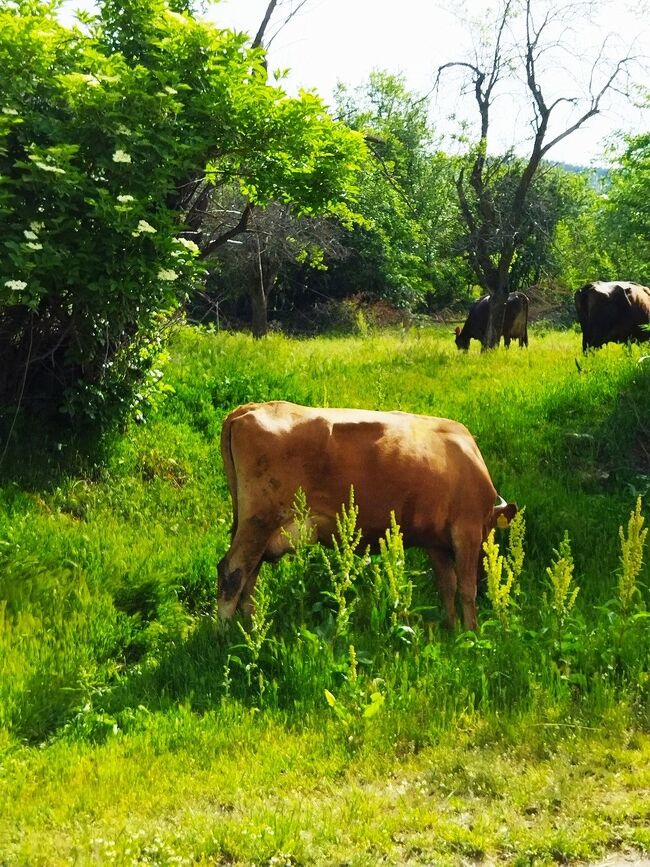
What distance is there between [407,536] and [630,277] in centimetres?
4451

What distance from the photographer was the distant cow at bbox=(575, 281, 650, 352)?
661 inches

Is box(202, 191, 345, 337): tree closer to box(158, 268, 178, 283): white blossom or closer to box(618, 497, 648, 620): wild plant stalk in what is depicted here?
box(158, 268, 178, 283): white blossom

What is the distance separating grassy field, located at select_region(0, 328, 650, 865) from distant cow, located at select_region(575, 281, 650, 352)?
28.2 ft

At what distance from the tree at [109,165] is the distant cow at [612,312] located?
8.62 metres

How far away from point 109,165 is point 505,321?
18623mm

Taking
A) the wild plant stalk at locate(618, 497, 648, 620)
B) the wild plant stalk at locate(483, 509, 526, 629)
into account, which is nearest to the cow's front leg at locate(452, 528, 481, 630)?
the wild plant stalk at locate(483, 509, 526, 629)

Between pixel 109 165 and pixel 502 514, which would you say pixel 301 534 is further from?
pixel 109 165

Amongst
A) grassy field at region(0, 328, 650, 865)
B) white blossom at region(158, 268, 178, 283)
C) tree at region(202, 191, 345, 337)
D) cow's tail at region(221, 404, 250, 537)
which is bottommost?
grassy field at region(0, 328, 650, 865)

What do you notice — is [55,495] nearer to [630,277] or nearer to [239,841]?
[239,841]

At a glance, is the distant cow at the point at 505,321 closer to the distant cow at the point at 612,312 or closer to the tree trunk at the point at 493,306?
the tree trunk at the point at 493,306

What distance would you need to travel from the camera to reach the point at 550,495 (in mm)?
8695

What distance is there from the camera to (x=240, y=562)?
5844 mm

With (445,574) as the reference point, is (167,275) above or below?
above

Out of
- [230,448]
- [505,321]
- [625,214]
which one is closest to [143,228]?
[230,448]
